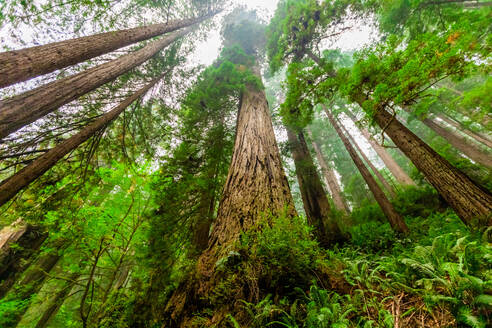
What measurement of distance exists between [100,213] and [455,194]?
738 centimetres

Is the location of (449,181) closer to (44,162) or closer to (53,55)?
(53,55)

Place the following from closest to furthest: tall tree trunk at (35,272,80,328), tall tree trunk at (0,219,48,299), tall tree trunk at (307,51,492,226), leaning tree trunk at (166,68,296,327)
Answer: leaning tree trunk at (166,68,296,327), tall tree trunk at (307,51,492,226), tall tree trunk at (35,272,80,328), tall tree trunk at (0,219,48,299)

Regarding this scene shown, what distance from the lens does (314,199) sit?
6.21 meters

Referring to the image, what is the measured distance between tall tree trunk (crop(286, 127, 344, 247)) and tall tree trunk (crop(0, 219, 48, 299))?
7.72m

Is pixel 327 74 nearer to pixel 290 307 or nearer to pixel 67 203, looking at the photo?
pixel 290 307

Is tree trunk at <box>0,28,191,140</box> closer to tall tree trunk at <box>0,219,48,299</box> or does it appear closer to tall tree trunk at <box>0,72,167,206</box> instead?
tall tree trunk at <box>0,72,167,206</box>

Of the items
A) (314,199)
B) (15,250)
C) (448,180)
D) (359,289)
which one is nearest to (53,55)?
(359,289)

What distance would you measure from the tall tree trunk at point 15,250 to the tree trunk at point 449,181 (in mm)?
9179

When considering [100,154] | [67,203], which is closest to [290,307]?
[67,203]

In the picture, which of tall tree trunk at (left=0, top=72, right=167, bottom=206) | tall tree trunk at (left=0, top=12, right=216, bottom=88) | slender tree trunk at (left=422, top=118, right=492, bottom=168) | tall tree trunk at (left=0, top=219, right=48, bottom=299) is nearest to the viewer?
tall tree trunk at (left=0, top=12, right=216, bottom=88)

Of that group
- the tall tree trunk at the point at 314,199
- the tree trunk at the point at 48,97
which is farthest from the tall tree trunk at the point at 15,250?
the tall tree trunk at the point at 314,199

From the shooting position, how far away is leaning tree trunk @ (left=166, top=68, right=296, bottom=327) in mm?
1639

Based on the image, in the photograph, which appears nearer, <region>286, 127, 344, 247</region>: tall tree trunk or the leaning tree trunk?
the leaning tree trunk

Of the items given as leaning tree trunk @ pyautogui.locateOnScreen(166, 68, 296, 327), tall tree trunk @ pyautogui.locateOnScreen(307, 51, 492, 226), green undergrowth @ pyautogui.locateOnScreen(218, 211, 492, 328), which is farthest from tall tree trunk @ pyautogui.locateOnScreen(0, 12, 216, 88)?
tall tree trunk @ pyautogui.locateOnScreen(307, 51, 492, 226)
